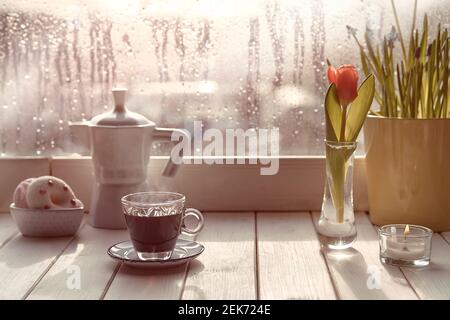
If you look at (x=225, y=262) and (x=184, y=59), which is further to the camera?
(x=184, y=59)

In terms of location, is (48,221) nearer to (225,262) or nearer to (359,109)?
(225,262)

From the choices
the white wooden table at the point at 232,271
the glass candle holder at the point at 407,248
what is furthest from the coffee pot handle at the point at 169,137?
the glass candle holder at the point at 407,248

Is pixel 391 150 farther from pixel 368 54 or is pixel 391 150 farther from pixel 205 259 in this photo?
pixel 205 259

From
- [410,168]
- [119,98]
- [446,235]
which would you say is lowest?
[446,235]

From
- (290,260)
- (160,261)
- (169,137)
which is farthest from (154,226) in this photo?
(169,137)

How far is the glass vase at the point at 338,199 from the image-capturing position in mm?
1197

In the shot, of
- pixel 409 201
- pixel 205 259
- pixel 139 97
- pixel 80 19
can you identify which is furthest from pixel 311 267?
pixel 80 19

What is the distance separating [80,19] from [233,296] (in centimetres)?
66

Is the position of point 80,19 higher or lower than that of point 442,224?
higher

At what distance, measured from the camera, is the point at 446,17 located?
142 cm

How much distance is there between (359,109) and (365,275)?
265 millimetres

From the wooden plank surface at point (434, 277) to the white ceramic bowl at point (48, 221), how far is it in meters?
0.49

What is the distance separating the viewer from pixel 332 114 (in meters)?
1.20

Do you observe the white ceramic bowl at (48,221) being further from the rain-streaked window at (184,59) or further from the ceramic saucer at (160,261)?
the rain-streaked window at (184,59)
